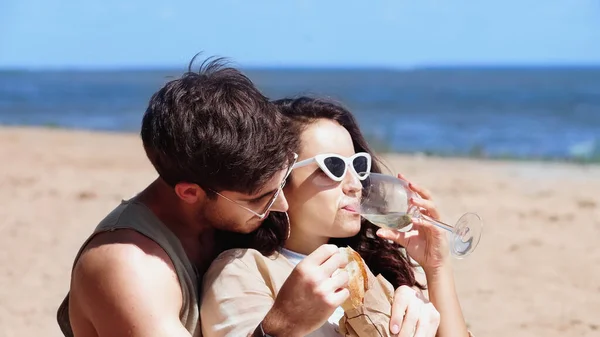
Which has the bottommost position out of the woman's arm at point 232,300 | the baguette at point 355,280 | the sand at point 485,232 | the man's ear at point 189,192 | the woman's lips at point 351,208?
the sand at point 485,232

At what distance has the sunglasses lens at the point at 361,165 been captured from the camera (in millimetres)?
3113

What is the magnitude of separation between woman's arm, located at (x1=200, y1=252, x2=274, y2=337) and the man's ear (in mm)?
254

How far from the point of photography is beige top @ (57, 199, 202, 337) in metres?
2.60

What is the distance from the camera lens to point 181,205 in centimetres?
274

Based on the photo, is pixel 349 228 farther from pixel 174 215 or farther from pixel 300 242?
pixel 174 215

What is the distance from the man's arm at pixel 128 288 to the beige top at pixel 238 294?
12cm

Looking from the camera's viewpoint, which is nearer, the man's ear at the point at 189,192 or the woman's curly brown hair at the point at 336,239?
the man's ear at the point at 189,192

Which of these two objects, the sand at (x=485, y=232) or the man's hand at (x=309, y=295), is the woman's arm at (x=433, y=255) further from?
the sand at (x=485, y=232)

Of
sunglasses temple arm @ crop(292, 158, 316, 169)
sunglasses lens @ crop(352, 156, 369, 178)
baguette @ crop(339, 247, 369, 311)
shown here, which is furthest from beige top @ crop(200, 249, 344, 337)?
sunglasses lens @ crop(352, 156, 369, 178)

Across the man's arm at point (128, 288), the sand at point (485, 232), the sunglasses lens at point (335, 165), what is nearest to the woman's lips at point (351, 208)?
the sunglasses lens at point (335, 165)

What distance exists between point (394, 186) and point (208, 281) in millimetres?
835

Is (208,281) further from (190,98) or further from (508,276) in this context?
(508,276)

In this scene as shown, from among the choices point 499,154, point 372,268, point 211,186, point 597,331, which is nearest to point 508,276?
point 597,331

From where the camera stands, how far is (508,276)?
7160 mm
